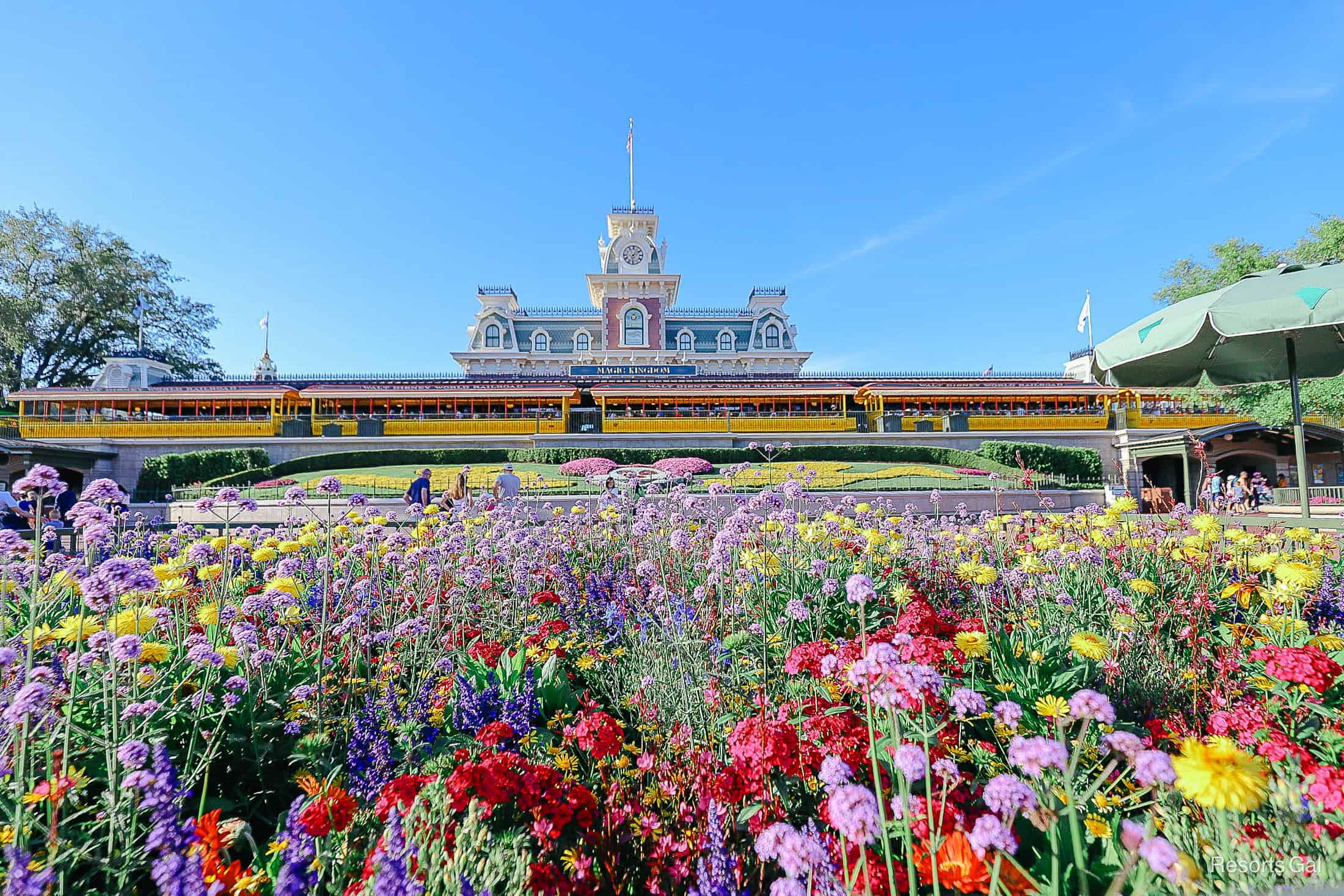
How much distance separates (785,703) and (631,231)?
47.3m

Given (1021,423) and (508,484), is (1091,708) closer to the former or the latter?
(508,484)

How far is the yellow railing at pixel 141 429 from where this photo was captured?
23.7m

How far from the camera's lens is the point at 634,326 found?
43062 mm

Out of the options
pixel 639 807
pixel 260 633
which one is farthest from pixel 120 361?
pixel 639 807

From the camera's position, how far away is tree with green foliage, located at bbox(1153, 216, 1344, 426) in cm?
1938

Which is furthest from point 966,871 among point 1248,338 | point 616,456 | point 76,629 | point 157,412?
point 157,412

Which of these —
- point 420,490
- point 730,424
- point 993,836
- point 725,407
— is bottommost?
point 993,836

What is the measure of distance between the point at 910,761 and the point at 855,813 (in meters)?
0.18

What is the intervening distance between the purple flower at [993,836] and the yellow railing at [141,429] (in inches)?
1157

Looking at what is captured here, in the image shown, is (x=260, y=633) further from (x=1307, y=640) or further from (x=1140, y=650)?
(x=1307, y=640)

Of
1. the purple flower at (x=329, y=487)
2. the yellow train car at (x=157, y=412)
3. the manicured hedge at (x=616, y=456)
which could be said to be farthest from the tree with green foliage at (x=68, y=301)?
the purple flower at (x=329, y=487)

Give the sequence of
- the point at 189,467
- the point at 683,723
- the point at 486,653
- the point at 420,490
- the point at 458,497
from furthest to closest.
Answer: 1. the point at 189,467
2. the point at 420,490
3. the point at 458,497
4. the point at 486,653
5. the point at 683,723

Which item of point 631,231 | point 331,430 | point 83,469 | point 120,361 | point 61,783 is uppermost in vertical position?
point 631,231

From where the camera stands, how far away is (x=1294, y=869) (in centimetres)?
132
